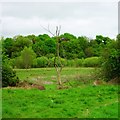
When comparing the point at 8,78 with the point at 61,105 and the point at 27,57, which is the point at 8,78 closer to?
the point at 61,105

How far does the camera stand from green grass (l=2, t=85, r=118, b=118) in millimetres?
11383

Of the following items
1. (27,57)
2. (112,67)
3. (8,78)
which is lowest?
(8,78)

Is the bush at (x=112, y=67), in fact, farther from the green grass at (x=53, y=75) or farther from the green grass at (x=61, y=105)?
the green grass at (x=61, y=105)

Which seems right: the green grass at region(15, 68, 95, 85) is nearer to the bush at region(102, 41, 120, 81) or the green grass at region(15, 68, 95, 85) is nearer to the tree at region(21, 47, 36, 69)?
the bush at region(102, 41, 120, 81)

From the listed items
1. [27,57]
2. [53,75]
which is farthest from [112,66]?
[27,57]

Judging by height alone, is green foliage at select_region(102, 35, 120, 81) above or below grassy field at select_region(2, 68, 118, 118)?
above

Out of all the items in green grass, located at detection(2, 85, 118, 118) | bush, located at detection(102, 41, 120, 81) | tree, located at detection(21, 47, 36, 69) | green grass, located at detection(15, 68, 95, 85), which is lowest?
green grass, located at detection(2, 85, 118, 118)

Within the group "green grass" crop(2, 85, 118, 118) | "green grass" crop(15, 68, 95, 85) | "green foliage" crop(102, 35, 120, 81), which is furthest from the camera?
"green grass" crop(15, 68, 95, 85)

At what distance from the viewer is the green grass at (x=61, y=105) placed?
37.3ft

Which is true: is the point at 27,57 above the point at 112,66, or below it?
above

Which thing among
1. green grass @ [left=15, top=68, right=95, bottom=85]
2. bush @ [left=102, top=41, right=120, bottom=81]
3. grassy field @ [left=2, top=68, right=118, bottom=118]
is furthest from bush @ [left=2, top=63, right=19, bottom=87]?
bush @ [left=102, top=41, right=120, bottom=81]

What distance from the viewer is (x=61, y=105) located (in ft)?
43.0

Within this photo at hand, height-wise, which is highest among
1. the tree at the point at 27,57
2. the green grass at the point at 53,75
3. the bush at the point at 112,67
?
the tree at the point at 27,57

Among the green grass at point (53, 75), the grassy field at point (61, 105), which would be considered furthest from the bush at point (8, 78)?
the grassy field at point (61, 105)
